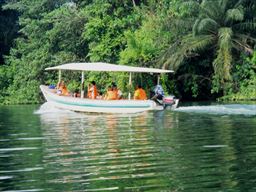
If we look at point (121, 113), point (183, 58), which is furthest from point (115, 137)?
point (183, 58)

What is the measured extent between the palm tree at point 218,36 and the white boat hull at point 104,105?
7289mm

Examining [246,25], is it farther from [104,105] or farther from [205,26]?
[104,105]

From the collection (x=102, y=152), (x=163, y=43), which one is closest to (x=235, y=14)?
(x=163, y=43)

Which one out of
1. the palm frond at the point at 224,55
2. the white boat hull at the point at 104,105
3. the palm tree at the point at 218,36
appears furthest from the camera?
the palm tree at the point at 218,36

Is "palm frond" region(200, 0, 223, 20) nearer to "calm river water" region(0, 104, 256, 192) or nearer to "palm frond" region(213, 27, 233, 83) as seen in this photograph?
"palm frond" region(213, 27, 233, 83)

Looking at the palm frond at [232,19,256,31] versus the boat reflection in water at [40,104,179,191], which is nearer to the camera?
the boat reflection in water at [40,104,179,191]

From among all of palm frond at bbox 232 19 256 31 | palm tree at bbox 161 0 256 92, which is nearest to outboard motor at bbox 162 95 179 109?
palm tree at bbox 161 0 256 92

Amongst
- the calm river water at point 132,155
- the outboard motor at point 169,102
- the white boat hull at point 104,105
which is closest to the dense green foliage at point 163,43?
the white boat hull at point 104,105

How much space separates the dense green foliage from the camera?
31.1 m

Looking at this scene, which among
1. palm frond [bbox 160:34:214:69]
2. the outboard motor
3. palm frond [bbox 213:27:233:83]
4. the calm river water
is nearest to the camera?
the calm river water

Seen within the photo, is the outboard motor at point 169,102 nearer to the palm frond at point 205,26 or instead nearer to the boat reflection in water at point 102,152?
the boat reflection in water at point 102,152

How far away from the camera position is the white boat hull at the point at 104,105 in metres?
23.8

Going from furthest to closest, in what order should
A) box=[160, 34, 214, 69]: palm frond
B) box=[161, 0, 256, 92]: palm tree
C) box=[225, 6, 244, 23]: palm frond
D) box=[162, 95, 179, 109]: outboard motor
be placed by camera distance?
box=[160, 34, 214, 69]: palm frond < box=[161, 0, 256, 92]: palm tree < box=[225, 6, 244, 23]: palm frond < box=[162, 95, 179, 109]: outboard motor

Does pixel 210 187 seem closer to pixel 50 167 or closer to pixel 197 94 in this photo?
pixel 50 167
